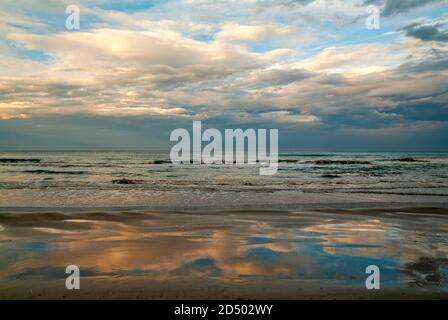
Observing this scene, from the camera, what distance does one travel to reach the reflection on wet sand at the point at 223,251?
467cm

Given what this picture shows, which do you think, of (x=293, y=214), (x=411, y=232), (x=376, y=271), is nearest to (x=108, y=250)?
(x=376, y=271)

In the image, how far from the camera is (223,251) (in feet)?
20.8

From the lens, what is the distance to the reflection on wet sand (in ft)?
15.3

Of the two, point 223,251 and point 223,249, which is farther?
point 223,249

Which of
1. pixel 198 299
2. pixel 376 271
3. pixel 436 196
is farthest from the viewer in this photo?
pixel 436 196

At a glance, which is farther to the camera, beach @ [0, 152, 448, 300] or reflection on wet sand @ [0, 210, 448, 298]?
reflection on wet sand @ [0, 210, 448, 298]

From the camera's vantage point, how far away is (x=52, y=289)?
14.3 ft

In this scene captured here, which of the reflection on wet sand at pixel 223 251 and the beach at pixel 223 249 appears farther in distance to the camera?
the reflection on wet sand at pixel 223 251

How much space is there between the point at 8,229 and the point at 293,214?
780 cm
